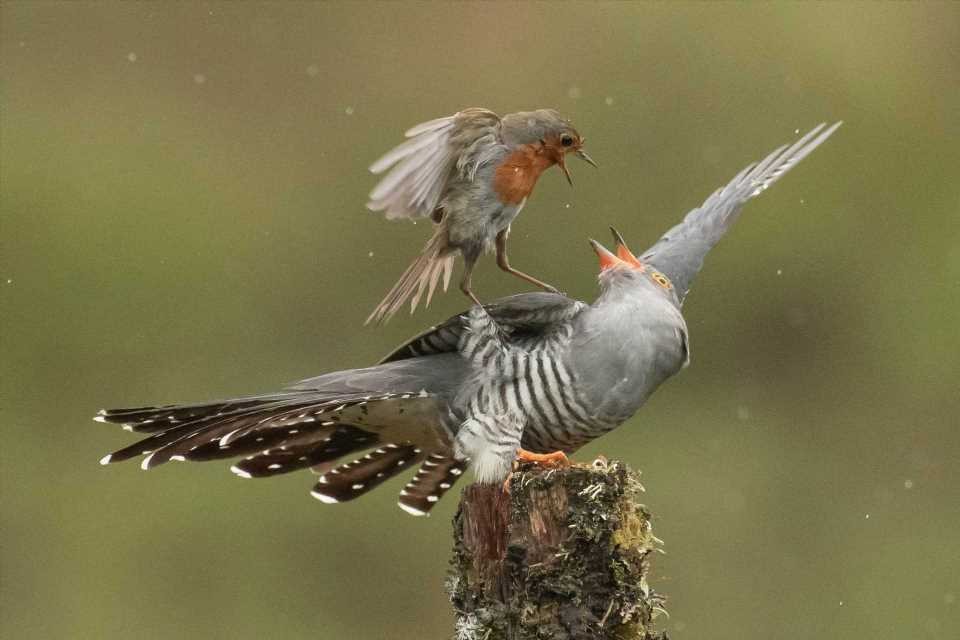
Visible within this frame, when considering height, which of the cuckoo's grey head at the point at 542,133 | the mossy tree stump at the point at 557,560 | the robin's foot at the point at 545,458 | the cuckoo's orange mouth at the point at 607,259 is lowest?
the mossy tree stump at the point at 557,560

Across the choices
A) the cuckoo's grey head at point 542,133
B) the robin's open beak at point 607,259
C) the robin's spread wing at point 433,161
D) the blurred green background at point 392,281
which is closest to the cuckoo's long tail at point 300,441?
the robin's spread wing at point 433,161

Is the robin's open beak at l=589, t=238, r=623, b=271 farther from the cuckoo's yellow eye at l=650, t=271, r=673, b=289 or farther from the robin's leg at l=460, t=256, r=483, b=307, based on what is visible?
the robin's leg at l=460, t=256, r=483, b=307

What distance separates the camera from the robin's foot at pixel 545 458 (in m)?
3.66

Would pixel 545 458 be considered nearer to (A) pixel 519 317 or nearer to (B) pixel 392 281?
(A) pixel 519 317

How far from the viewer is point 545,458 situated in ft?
12.2

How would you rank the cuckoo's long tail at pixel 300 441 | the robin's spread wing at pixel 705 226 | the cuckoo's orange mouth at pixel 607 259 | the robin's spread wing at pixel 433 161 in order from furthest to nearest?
the robin's spread wing at pixel 705 226
the cuckoo's orange mouth at pixel 607 259
the robin's spread wing at pixel 433 161
the cuckoo's long tail at pixel 300 441

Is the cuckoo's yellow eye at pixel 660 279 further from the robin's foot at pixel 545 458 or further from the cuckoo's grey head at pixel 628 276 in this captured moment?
the robin's foot at pixel 545 458

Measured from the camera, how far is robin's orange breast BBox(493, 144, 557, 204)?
4.12 metres

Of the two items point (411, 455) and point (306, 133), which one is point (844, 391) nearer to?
point (306, 133)

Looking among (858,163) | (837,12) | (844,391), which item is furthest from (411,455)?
(837,12)

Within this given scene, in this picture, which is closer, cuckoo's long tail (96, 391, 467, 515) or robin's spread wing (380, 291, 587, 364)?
cuckoo's long tail (96, 391, 467, 515)

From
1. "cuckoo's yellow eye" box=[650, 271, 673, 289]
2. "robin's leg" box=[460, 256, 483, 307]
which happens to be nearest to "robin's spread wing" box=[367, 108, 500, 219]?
"robin's leg" box=[460, 256, 483, 307]

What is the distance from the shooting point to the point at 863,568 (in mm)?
8234

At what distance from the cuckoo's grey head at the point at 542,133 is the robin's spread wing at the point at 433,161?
0.04 meters
